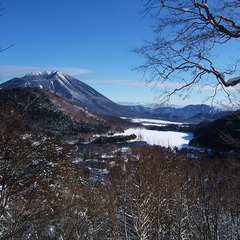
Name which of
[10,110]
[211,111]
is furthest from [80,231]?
[211,111]

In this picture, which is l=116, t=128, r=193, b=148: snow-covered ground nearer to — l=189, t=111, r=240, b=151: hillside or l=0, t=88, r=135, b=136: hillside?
l=189, t=111, r=240, b=151: hillside

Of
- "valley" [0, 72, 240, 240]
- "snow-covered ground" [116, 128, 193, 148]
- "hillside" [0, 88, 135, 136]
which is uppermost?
"hillside" [0, 88, 135, 136]

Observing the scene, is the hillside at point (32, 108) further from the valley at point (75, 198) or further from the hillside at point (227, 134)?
the hillside at point (227, 134)

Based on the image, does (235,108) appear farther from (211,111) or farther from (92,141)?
(92,141)

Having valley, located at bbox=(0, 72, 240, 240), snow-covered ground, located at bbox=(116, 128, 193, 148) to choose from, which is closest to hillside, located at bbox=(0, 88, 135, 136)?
valley, located at bbox=(0, 72, 240, 240)

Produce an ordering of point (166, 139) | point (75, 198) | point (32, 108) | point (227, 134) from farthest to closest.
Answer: point (166, 139)
point (75, 198)
point (32, 108)
point (227, 134)

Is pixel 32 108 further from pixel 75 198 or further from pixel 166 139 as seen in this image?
pixel 166 139

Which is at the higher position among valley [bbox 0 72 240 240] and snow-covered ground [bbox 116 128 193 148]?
valley [bbox 0 72 240 240]

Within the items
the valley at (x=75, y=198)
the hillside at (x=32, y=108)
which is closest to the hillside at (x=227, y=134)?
the valley at (x=75, y=198)

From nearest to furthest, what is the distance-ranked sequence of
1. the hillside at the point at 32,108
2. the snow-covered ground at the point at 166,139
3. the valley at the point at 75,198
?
the valley at the point at 75,198 < the hillside at the point at 32,108 < the snow-covered ground at the point at 166,139

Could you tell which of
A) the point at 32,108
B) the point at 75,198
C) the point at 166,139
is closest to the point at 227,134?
the point at 32,108

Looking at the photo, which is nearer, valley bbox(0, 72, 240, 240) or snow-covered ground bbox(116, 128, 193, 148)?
valley bbox(0, 72, 240, 240)
